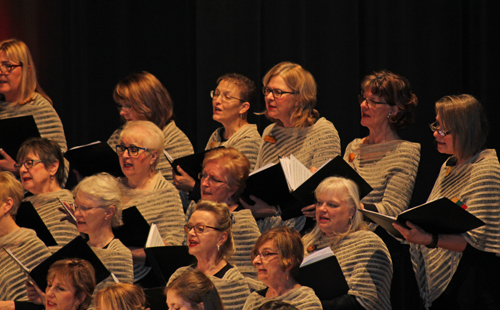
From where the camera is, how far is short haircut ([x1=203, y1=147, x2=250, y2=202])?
335 cm

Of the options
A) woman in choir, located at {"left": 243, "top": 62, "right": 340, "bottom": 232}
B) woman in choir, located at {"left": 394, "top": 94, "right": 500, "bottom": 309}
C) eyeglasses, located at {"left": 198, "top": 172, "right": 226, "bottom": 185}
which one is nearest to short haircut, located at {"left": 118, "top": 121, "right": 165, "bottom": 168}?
eyeglasses, located at {"left": 198, "top": 172, "right": 226, "bottom": 185}

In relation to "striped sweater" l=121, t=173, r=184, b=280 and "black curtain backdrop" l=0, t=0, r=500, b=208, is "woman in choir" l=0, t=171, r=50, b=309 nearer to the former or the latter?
"striped sweater" l=121, t=173, r=184, b=280

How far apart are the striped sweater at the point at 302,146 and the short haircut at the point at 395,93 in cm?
29

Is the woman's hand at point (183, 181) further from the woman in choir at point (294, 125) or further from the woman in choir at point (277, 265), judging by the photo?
the woman in choir at point (277, 265)

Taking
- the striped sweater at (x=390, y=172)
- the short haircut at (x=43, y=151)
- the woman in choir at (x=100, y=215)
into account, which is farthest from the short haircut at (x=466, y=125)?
the short haircut at (x=43, y=151)

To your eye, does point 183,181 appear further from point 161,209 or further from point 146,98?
point 146,98

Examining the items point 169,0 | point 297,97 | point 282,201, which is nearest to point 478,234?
point 282,201

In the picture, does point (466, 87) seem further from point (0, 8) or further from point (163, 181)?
point (0, 8)

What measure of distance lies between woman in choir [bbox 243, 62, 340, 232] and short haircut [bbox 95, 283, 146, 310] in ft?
2.95

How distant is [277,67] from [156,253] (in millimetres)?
1242

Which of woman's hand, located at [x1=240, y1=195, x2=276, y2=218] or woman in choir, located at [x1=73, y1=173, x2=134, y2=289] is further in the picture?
woman's hand, located at [x1=240, y1=195, x2=276, y2=218]

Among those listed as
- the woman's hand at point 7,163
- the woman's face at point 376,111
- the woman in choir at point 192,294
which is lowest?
the woman in choir at point 192,294

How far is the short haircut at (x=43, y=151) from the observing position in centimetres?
367

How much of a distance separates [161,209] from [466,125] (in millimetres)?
1474
